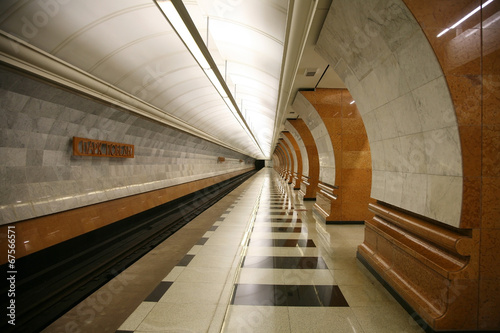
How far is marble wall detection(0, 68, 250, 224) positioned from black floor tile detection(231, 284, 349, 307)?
12.5ft

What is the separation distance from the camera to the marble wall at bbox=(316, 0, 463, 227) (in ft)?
7.13

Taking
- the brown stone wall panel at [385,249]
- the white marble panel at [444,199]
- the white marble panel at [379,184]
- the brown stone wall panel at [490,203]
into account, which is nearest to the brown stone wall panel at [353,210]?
A: the white marble panel at [379,184]

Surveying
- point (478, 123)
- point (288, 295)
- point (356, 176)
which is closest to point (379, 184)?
point (478, 123)

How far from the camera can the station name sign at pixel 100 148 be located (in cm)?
533

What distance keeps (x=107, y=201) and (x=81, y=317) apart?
4.25 metres

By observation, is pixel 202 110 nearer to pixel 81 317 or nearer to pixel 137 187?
pixel 137 187

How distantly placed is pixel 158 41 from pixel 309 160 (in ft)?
27.5

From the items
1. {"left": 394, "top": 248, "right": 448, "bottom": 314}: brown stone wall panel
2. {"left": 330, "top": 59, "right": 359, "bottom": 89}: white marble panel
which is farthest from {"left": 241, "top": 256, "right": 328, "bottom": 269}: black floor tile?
{"left": 330, "top": 59, "right": 359, "bottom": 89}: white marble panel

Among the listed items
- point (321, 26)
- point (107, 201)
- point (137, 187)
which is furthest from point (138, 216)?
point (321, 26)

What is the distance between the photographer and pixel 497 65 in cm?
207

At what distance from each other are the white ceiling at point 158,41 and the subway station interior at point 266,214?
0.03m

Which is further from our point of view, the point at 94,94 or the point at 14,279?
the point at 94,94

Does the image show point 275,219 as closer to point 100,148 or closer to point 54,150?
point 100,148

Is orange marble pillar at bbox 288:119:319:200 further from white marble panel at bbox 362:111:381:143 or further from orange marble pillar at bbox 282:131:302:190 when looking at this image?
white marble panel at bbox 362:111:381:143
